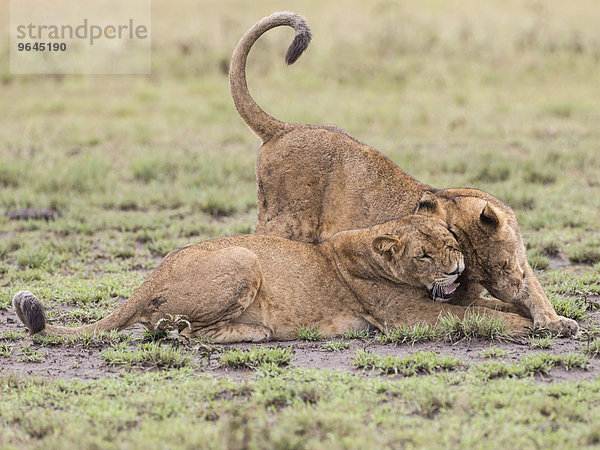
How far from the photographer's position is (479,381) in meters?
4.49

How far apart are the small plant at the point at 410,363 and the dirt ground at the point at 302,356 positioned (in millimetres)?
77

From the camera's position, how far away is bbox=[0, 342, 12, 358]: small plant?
17.4 ft

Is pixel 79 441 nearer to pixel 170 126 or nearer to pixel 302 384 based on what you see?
pixel 302 384

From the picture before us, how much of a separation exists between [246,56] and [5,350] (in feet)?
9.30

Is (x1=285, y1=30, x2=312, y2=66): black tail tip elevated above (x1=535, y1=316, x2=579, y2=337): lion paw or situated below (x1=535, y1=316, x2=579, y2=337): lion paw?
above

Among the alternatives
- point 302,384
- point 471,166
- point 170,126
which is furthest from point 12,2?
point 302,384

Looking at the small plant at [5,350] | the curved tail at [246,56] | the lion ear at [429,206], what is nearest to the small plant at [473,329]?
the lion ear at [429,206]

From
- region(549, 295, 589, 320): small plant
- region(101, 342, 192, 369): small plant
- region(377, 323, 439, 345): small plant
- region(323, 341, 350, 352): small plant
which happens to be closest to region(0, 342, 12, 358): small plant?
region(101, 342, 192, 369): small plant

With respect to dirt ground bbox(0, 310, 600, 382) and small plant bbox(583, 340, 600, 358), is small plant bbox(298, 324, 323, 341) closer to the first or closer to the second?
dirt ground bbox(0, 310, 600, 382)

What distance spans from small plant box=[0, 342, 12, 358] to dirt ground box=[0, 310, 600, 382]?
0.10ft

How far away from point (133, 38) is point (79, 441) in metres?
16.8

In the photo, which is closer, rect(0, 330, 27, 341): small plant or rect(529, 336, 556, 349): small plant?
rect(529, 336, 556, 349): small plant

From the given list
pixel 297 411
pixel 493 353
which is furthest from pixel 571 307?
pixel 297 411

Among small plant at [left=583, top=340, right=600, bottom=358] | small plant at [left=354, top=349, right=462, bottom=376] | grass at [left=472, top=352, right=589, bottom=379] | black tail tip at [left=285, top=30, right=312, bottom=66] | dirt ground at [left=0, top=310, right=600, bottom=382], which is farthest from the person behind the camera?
black tail tip at [left=285, top=30, right=312, bottom=66]
